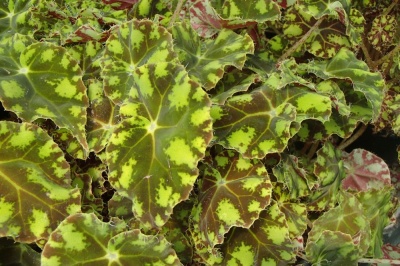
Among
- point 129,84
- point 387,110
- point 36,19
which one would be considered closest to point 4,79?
point 129,84

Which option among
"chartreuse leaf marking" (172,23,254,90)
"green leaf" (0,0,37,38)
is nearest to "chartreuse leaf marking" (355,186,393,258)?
"chartreuse leaf marking" (172,23,254,90)

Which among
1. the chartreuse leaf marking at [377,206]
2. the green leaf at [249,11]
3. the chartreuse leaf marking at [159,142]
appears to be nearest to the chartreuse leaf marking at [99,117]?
the chartreuse leaf marking at [159,142]

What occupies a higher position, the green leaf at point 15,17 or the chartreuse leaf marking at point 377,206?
the green leaf at point 15,17

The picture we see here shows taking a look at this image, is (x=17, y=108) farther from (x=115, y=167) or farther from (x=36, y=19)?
(x=36, y=19)

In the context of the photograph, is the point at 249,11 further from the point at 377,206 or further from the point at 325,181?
the point at 377,206

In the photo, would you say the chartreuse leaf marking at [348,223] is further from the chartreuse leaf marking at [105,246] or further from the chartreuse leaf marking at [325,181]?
the chartreuse leaf marking at [105,246]

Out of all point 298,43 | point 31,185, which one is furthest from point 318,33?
point 31,185

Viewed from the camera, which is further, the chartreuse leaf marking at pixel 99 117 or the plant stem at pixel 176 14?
the plant stem at pixel 176 14
